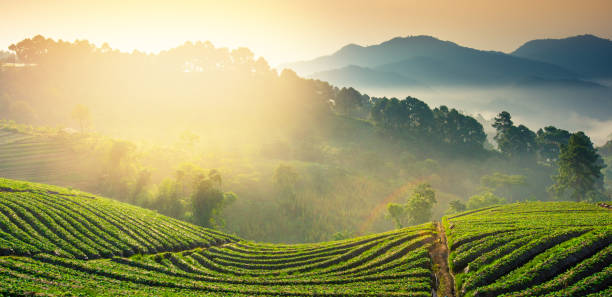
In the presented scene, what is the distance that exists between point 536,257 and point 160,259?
52683mm

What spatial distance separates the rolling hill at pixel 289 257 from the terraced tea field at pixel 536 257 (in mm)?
119

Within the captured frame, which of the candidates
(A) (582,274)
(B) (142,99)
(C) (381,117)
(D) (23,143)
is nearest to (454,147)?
(C) (381,117)

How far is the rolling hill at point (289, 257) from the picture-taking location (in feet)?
109

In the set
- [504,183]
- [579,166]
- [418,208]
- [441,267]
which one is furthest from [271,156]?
[579,166]

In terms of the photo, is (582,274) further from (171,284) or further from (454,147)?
(454,147)

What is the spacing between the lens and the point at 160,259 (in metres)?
49.0

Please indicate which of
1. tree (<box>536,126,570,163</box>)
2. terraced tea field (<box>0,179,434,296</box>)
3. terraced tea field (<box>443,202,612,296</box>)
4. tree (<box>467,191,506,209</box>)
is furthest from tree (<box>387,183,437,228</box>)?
tree (<box>536,126,570,163</box>)

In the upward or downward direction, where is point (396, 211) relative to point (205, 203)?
downward

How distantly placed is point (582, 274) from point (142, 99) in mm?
A: 210730

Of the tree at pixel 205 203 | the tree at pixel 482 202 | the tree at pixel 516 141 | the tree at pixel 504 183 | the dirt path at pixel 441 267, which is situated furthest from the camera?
the tree at pixel 516 141

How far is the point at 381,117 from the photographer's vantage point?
187625 mm

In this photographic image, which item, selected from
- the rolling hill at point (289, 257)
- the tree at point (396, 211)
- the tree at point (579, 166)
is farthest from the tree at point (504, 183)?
the rolling hill at point (289, 257)

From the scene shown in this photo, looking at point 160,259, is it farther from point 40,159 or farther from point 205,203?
point 40,159

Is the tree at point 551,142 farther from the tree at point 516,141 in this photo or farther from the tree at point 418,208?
the tree at point 418,208
